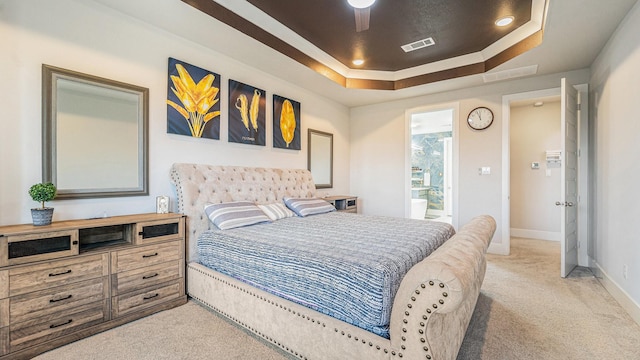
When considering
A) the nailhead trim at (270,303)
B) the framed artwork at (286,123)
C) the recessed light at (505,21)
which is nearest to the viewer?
the nailhead trim at (270,303)

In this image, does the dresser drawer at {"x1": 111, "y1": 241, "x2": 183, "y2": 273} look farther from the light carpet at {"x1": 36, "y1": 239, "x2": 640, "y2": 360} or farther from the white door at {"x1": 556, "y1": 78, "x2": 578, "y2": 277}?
the white door at {"x1": 556, "y1": 78, "x2": 578, "y2": 277}

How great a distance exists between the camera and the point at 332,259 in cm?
176

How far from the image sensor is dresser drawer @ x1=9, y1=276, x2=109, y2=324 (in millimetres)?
1794

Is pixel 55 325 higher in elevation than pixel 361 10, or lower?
lower

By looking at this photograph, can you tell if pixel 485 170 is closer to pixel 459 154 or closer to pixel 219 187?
pixel 459 154

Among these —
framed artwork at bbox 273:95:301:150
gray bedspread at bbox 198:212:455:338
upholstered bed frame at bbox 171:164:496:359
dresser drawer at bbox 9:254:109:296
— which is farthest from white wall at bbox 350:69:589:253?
dresser drawer at bbox 9:254:109:296

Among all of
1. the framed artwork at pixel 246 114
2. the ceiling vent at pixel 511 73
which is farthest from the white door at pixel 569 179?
the framed artwork at pixel 246 114

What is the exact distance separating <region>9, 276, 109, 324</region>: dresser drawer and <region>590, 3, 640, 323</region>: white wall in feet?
14.1

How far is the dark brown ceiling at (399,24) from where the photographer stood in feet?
9.32

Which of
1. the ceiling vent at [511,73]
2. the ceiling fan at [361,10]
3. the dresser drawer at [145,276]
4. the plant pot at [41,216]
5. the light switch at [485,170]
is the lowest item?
the dresser drawer at [145,276]

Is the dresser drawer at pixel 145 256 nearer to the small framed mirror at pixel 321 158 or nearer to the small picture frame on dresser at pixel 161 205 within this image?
the small picture frame on dresser at pixel 161 205

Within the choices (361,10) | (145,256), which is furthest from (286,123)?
(145,256)

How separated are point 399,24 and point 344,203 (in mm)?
2871

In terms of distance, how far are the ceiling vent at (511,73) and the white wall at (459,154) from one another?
0.29 metres
